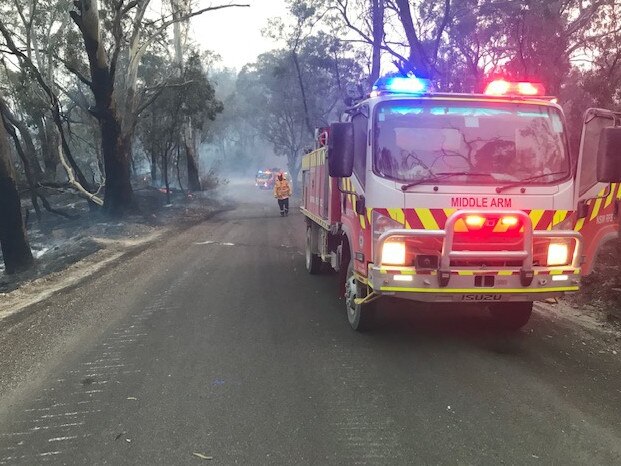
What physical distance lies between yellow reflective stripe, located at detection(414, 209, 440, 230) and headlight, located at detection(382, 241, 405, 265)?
12.1 inches

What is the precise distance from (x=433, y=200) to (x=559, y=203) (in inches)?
49.6

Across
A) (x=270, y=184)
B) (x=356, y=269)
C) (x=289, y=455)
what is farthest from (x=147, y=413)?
(x=270, y=184)

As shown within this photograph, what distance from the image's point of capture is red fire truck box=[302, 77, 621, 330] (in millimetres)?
4676

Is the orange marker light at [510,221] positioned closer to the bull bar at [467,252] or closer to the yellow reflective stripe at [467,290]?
the bull bar at [467,252]

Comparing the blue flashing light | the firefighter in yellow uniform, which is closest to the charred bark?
the firefighter in yellow uniform

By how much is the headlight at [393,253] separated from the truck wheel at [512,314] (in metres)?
1.89

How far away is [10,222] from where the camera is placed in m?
12.8

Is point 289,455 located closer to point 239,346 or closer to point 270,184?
point 239,346

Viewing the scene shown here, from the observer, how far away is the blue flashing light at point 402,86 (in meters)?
5.35

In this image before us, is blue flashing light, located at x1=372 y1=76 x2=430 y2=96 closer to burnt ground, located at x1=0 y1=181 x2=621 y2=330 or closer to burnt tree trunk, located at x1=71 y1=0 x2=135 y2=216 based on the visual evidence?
burnt ground, located at x1=0 y1=181 x2=621 y2=330

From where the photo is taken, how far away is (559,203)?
195 inches

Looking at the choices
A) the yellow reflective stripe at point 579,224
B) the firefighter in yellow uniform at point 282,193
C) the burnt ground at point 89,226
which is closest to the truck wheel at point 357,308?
the yellow reflective stripe at point 579,224

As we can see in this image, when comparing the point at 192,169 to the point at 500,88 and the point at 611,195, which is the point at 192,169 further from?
the point at 611,195

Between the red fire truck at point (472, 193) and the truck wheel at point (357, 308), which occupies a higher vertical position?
the red fire truck at point (472, 193)
